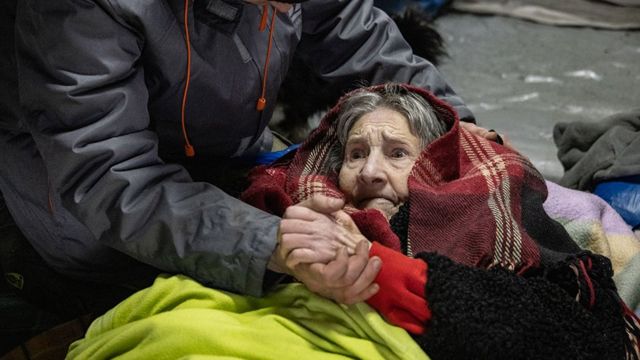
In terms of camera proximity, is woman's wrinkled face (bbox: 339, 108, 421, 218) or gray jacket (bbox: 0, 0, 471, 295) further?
woman's wrinkled face (bbox: 339, 108, 421, 218)

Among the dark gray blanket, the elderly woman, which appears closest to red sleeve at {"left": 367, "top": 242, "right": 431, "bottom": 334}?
the elderly woman

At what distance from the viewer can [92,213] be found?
1241mm

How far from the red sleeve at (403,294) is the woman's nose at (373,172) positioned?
1.04 feet

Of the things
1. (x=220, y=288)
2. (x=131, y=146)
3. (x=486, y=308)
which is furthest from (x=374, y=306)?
(x=131, y=146)

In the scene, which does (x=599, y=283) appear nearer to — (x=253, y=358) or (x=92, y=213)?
(x=253, y=358)

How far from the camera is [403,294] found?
1110 mm

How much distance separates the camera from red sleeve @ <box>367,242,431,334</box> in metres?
1.11

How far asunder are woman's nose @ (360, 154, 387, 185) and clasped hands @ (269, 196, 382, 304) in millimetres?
259

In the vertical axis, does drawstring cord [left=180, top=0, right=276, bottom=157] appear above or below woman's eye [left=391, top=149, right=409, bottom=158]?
above

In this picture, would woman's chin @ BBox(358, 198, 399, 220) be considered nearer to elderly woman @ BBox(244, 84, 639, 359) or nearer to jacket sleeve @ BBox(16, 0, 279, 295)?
elderly woman @ BBox(244, 84, 639, 359)

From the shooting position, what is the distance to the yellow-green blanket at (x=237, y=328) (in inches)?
43.5

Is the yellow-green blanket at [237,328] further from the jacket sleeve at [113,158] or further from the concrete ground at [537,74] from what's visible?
the concrete ground at [537,74]

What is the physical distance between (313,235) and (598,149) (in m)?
1.07

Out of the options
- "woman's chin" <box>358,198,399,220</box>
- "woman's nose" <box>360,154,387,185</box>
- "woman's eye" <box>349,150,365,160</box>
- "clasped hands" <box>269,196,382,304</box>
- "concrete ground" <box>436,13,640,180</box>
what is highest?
"clasped hands" <box>269,196,382,304</box>
